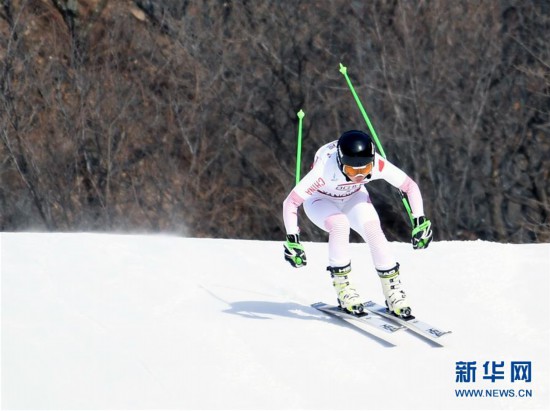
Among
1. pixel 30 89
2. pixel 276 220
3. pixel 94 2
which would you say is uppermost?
pixel 94 2

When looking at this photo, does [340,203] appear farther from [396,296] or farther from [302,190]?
[396,296]

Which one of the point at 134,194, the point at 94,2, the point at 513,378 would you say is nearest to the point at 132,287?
the point at 513,378

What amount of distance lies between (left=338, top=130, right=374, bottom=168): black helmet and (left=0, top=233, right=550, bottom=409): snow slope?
3.87 feet

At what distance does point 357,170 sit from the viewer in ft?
24.4

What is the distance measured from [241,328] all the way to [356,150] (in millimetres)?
1439

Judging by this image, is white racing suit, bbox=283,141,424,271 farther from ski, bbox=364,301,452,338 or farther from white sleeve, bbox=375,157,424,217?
ski, bbox=364,301,452,338

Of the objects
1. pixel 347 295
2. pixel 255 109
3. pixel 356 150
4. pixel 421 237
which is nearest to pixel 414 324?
pixel 347 295

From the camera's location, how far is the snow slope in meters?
6.86

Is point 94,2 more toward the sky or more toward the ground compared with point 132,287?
more toward the sky

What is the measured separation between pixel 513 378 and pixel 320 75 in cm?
1654

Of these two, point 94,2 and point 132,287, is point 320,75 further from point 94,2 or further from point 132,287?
point 132,287

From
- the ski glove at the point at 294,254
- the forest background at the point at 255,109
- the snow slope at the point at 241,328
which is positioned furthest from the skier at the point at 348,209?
the forest background at the point at 255,109

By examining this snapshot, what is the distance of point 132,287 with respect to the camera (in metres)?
8.53

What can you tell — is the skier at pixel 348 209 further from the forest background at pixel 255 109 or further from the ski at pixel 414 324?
the forest background at pixel 255 109
